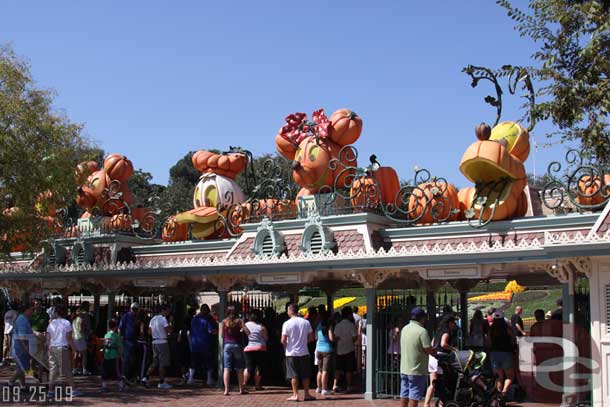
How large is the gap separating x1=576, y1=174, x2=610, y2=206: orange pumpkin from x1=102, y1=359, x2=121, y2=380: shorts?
31.0ft

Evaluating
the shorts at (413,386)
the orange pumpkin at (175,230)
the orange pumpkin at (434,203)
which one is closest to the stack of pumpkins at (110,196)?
the orange pumpkin at (175,230)

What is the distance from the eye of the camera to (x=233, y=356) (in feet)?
47.1

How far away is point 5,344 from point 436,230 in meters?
11.8

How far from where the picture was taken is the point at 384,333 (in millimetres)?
13914

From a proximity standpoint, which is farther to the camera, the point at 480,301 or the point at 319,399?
the point at 480,301

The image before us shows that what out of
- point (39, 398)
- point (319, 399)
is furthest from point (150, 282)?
point (319, 399)

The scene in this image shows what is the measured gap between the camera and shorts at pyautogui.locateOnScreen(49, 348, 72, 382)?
12.8m

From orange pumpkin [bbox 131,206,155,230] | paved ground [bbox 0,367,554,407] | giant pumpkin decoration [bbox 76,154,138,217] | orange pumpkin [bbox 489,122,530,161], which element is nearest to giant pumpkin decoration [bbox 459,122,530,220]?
orange pumpkin [bbox 489,122,530,161]

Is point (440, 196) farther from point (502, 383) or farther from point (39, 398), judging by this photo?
point (39, 398)

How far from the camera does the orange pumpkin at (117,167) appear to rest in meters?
20.5

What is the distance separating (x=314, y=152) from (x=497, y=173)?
436 centimetres

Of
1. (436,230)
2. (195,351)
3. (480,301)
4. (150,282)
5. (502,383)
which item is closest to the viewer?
(502,383)

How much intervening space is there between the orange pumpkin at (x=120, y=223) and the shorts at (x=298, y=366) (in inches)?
320

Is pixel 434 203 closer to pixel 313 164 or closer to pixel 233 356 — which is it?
pixel 313 164
